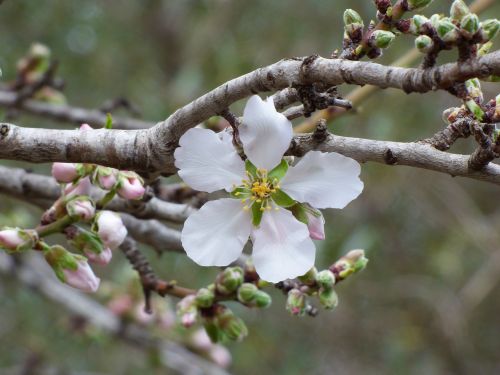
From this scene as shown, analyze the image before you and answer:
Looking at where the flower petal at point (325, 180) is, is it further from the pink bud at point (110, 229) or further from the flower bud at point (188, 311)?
the flower bud at point (188, 311)

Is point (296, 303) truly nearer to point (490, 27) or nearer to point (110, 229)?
point (110, 229)

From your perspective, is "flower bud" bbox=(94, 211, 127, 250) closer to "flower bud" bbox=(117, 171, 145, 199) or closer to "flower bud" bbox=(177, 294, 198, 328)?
"flower bud" bbox=(117, 171, 145, 199)

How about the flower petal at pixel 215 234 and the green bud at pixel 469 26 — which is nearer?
the green bud at pixel 469 26

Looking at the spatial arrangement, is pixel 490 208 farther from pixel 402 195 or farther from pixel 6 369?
pixel 6 369

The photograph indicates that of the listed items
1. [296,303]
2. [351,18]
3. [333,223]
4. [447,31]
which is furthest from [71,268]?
[333,223]

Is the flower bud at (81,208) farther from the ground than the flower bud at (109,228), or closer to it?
farther from the ground

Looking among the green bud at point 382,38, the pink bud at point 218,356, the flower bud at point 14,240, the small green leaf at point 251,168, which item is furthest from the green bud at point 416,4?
the pink bud at point 218,356
